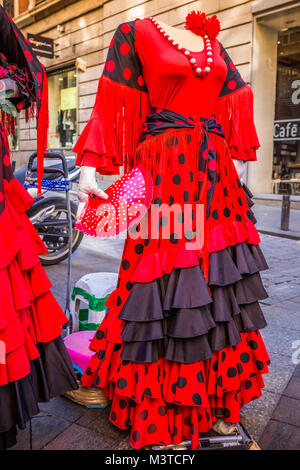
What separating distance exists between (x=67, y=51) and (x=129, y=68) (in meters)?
14.6

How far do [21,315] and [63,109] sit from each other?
50.3ft

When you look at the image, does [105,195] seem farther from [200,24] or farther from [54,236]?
[54,236]

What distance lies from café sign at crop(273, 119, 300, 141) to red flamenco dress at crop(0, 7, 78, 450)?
27.8 feet

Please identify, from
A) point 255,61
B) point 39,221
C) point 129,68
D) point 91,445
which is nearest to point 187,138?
point 129,68

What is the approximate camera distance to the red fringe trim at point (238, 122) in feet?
6.74

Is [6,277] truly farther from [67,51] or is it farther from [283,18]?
[67,51]

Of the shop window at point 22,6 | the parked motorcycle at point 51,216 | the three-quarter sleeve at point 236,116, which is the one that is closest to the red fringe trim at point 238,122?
the three-quarter sleeve at point 236,116

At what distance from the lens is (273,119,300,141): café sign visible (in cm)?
923

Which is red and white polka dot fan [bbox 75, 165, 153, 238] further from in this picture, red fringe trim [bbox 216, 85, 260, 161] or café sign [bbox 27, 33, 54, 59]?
café sign [bbox 27, 33, 54, 59]

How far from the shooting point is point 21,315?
62.6 inches

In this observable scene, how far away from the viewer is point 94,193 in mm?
1761

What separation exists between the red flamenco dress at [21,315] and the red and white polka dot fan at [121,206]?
0.26 meters

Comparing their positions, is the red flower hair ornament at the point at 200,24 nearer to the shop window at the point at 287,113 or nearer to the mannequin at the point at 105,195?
the mannequin at the point at 105,195

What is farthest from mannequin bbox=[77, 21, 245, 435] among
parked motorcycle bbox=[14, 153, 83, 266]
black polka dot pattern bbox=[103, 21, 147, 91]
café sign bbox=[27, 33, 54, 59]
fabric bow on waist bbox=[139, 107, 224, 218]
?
café sign bbox=[27, 33, 54, 59]
